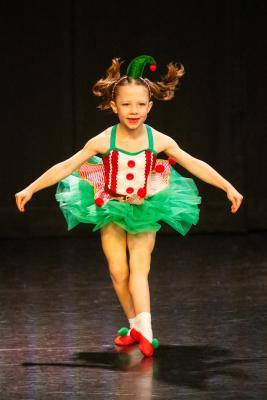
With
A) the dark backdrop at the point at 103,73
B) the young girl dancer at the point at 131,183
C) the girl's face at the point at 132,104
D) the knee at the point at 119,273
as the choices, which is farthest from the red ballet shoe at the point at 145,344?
the dark backdrop at the point at 103,73

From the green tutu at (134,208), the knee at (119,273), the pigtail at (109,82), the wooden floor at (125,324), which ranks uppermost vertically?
the pigtail at (109,82)

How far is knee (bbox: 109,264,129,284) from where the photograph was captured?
3715 mm

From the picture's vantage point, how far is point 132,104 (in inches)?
143

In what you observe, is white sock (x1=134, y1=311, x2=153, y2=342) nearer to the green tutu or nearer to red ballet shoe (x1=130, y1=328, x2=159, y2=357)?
red ballet shoe (x1=130, y1=328, x2=159, y2=357)

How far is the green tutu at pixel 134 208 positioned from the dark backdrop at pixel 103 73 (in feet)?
8.37

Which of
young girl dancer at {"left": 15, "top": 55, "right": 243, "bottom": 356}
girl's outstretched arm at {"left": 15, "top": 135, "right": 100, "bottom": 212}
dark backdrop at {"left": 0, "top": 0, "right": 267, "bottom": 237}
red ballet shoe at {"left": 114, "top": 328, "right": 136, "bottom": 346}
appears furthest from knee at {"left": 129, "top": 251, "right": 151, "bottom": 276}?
dark backdrop at {"left": 0, "top": 0, "right": 267, "bottom": 237}

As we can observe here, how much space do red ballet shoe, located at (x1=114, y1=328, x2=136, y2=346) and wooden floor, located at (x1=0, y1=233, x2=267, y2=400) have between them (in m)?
0.05

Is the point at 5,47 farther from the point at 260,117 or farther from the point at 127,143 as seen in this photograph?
the point at 127,143

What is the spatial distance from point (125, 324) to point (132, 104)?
3.11ft

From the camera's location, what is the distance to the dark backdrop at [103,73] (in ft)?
20.7

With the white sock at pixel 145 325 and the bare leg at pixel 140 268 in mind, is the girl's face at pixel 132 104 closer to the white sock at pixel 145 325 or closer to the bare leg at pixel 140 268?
the bare leg at pixel 140 268

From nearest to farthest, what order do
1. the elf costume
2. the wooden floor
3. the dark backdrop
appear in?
the wooden floor < the elf costume < the dark backdrop

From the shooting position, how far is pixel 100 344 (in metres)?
3.74

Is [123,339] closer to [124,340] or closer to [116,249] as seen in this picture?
[124,340]
